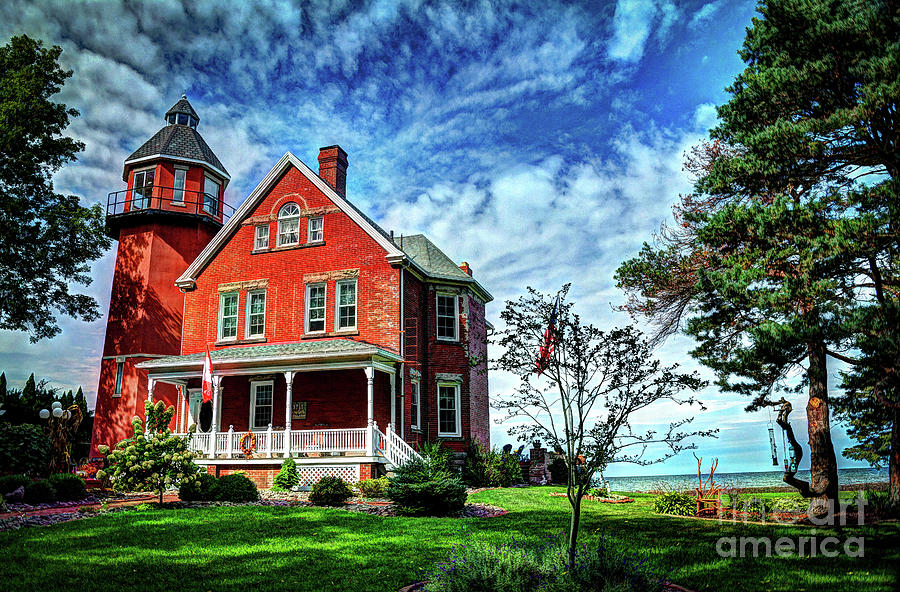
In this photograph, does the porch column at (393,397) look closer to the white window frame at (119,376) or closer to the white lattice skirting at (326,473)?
the white lattice skirting at (326,473)

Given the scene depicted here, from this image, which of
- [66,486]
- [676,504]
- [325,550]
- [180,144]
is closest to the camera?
[325,550]

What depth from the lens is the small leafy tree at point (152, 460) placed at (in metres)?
14.1

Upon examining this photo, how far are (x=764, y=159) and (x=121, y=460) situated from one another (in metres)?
15.3

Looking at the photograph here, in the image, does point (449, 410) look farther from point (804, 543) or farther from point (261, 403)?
point (804, 543)

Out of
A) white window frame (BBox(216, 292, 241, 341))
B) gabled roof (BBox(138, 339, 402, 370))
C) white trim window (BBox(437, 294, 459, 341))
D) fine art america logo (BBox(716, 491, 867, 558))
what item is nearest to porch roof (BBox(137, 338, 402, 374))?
gabled roof (BBox(138, 339, 402, 370))

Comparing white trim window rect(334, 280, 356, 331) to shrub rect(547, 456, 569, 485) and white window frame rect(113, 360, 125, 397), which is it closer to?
shrub rect(547, 456, 569, 485)

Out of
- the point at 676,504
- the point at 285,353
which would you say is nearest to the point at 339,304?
the point at 285,353

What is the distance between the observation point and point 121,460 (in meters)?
14.1

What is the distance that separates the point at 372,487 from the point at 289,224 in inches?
471

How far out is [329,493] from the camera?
1586cm

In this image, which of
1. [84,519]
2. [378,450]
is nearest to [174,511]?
[84,519]

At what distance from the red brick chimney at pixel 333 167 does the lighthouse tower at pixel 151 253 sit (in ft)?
21.9

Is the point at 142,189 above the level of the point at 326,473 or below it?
above

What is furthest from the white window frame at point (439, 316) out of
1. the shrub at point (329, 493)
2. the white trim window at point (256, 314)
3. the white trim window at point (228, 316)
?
the shrub at point (329, 493)
